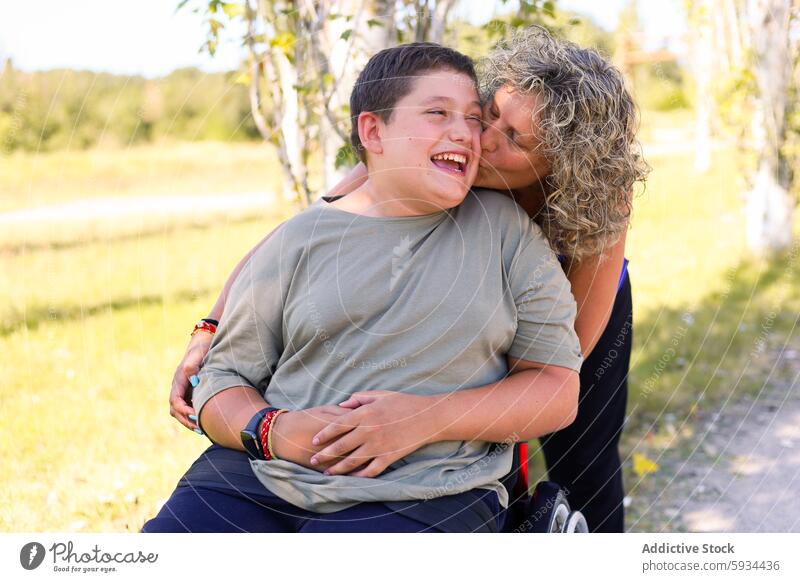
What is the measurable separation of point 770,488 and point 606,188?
201 centimetres

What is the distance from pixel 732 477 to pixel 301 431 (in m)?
2.38

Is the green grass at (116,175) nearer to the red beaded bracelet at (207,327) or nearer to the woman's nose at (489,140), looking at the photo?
the red beaded bracelet at (207,327)

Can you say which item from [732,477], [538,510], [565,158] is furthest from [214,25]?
[732,477]

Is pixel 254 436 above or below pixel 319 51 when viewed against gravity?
below

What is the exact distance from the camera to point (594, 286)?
2.17m

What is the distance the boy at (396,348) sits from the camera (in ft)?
5.99

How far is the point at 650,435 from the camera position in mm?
3965

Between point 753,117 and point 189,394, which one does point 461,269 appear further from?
point 753,117

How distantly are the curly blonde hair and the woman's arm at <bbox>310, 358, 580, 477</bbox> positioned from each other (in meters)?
0.37

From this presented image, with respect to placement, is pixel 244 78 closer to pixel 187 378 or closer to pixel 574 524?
pixel 187 378

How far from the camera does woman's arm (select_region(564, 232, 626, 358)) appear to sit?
2.15 m

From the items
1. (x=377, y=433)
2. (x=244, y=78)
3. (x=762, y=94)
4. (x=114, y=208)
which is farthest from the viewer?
(x=114, y=208)

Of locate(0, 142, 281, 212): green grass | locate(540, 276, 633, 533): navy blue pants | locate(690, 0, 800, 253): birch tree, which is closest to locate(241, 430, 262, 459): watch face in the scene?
locate(540, 276, 633, 533): navy blue pants

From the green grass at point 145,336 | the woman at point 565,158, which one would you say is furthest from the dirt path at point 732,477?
the woman at point 565,158
